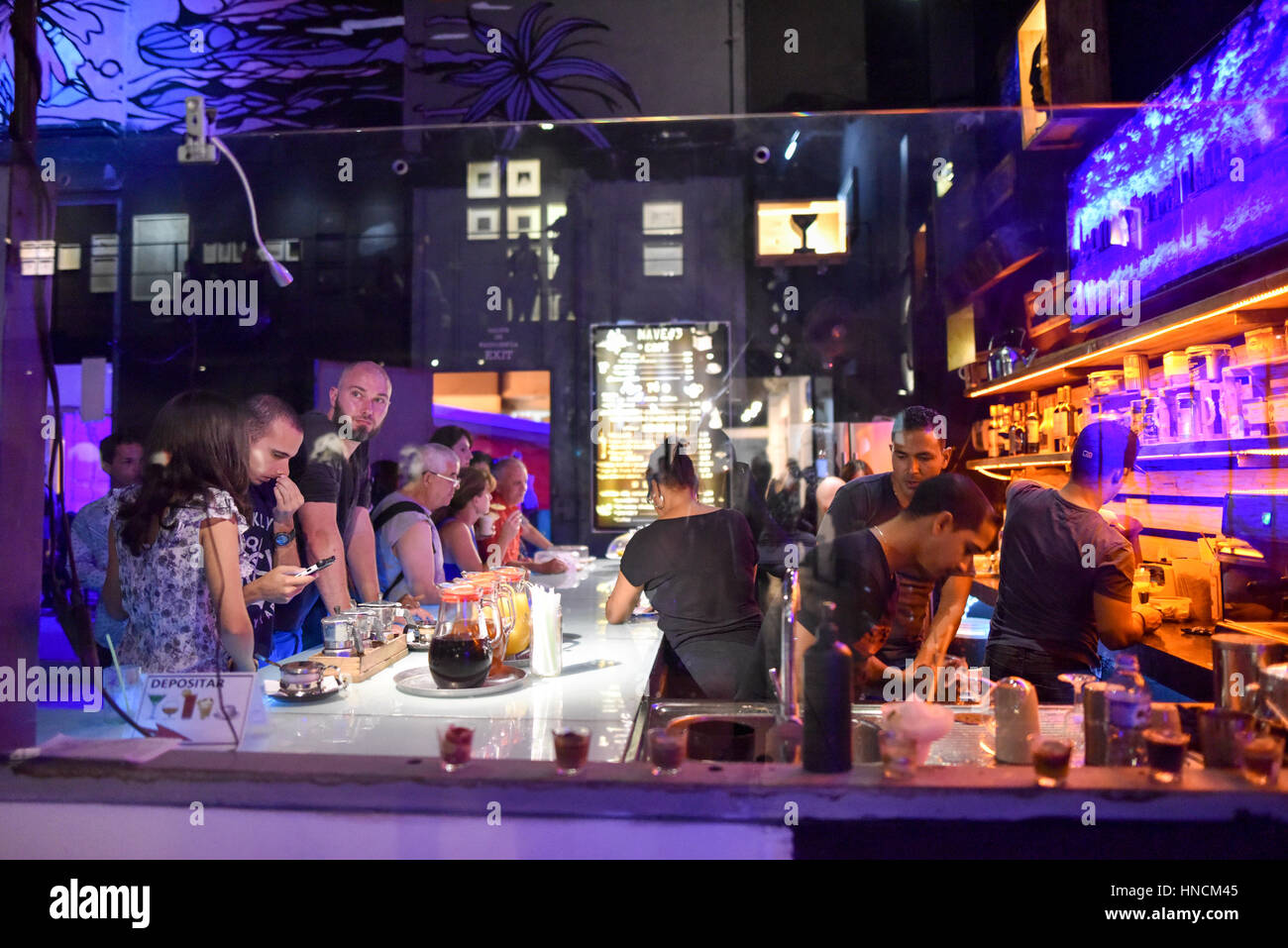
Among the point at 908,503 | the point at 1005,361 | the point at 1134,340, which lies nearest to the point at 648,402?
the point at 1005,361

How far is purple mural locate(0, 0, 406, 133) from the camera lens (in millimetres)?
2979

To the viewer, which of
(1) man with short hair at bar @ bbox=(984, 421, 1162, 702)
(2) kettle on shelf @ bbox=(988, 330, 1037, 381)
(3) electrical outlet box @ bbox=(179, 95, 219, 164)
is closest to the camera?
(3) electrical outlet box @ bbox=(179, 95, 219, 164)

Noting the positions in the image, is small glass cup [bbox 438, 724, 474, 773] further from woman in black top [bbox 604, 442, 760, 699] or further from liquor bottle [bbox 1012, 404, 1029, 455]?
liquor bottle [bbox 1012, 404, 1029, 455]

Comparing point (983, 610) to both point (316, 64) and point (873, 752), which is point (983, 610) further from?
point (316, 64)

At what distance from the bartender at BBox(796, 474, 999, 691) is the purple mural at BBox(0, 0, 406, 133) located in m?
2.67

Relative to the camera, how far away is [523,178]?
19.5ft

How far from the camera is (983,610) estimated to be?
4344mm

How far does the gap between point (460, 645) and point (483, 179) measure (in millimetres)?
5123

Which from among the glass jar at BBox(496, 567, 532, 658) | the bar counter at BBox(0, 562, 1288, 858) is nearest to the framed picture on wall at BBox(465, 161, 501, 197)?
the glass jar at BBox(496, 567, 532, 658)

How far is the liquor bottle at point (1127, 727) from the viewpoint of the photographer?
1.24 m

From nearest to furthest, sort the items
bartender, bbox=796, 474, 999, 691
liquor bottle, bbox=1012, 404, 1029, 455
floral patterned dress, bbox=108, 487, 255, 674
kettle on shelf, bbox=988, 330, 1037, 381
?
floral patterned dress, bbox=108, 487, 255, 674 → bartender, bbox=796, 474, 999, 691 → kettle on shelf, bbox=988, 330, 1037, 381 → liquor bottle, bbox=1012, 404, 1029, 455

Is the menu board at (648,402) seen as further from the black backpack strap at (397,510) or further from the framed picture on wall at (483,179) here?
the black backpack strap at (397,510)

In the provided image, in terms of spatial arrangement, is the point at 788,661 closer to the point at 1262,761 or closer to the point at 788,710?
the point at 788,710

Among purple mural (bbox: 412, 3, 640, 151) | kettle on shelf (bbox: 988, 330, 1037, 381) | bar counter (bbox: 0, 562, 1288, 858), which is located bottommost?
bar counter (bbox: 0, 562, 1288, 858)
